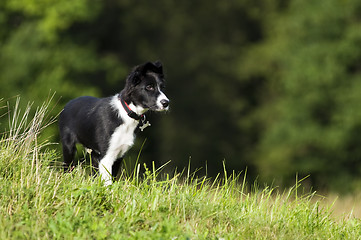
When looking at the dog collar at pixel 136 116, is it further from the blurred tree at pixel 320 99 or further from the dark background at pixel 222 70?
the blurred tree at pixel 320 99

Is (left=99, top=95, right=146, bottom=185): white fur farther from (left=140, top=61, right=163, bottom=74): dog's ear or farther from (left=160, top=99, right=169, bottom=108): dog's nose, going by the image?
(left=140, top=61, right=163, bottom=74): dog's ear

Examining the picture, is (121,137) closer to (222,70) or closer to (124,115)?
(124,115)

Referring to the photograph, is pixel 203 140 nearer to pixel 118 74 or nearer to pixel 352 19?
pixel 118 74

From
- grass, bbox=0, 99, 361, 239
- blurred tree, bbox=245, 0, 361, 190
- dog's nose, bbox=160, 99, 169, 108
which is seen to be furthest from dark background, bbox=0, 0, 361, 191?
grass, bbox=0, 99, 361, 239

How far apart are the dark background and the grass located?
14.5 m

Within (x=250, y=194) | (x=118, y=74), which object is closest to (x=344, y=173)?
(x=118, y=74)

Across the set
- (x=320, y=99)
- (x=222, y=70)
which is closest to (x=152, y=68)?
(x=320, y=99)

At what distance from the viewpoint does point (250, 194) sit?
22.0 ft

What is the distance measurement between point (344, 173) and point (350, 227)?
20509 mm

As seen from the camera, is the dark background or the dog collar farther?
the dark background

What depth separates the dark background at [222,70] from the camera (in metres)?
24.5

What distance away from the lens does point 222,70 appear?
31.1 m

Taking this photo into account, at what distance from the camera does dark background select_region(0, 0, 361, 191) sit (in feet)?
80.3

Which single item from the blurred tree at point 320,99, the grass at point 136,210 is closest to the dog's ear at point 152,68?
the grass at point 136,210
